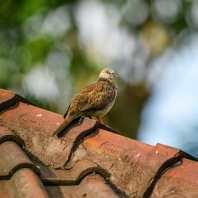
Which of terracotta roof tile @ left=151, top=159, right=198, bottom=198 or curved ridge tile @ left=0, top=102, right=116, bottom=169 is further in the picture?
curved ridge tile @ left=0, top=102, right=116, bottom=169

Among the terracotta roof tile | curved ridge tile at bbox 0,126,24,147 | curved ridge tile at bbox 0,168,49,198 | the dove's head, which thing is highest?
the dove's head

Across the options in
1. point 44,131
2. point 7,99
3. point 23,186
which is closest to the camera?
point 23,186

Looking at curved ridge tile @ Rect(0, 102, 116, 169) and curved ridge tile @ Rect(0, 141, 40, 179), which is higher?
curved ridge tile @ Rect(0, 102, 116, 169)

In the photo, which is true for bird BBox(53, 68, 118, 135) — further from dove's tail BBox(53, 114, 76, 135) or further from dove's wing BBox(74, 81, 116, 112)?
dove's tail BBox(53, 114, 76, 135)

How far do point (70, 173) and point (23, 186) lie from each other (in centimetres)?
53

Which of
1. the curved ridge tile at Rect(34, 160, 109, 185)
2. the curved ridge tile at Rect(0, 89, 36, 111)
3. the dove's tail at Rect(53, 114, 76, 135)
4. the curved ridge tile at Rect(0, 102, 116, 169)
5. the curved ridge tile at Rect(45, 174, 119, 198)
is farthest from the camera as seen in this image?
the curved ridge tile at Rect(0, 89, 36, 111)

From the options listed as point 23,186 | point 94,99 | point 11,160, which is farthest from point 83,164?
Result: point 94,99

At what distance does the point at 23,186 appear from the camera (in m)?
3.00

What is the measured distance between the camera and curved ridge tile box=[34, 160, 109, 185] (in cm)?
329

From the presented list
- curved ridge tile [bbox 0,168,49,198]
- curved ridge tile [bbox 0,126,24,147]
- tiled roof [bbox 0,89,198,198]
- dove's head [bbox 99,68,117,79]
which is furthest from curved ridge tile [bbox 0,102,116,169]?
dove's head [bbox 99,68,117,79]

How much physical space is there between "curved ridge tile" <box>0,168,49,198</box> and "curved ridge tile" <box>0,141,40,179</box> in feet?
0.09

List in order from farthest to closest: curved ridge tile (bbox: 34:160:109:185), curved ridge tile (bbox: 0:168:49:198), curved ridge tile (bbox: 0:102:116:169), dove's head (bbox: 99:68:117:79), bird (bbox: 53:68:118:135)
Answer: dove's head (bbox: 99:68:117:79) < bird (bbox: 53:68:118:135) < curved ridge tile (bbox: 0:102:116:169) < curved ridge tile (bbox: 34:160:109:185) < curved ridge tile (bbox: 0:168:49:198)

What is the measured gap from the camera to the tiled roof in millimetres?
3178

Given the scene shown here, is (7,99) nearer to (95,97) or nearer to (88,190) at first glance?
(88,190)
